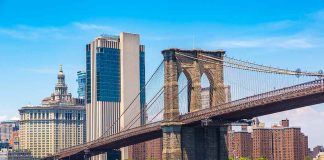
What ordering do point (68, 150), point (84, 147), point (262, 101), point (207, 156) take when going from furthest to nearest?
point (68, 150)
point (84, 147)
point (207, 156)
point (262, 101)

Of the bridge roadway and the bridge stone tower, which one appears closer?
the bridge roadway

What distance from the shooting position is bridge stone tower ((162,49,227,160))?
94875 mm

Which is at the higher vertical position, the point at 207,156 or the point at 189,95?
the point at 189,95

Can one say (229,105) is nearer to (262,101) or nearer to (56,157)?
(262,101)

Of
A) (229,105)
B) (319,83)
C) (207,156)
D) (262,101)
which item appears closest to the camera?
(319,83)

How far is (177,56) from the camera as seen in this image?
98.9 m

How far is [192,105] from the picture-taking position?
98938 millimetres

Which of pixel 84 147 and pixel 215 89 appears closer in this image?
pixel 215 89

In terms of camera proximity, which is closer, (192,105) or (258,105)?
(258,105)

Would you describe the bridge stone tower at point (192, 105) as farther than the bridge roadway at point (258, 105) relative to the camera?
Yes

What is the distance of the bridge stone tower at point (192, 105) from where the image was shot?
9488 cm

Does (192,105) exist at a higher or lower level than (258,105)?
higher

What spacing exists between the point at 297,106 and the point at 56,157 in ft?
301

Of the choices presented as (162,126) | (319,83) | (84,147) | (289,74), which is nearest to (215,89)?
(162,126)
